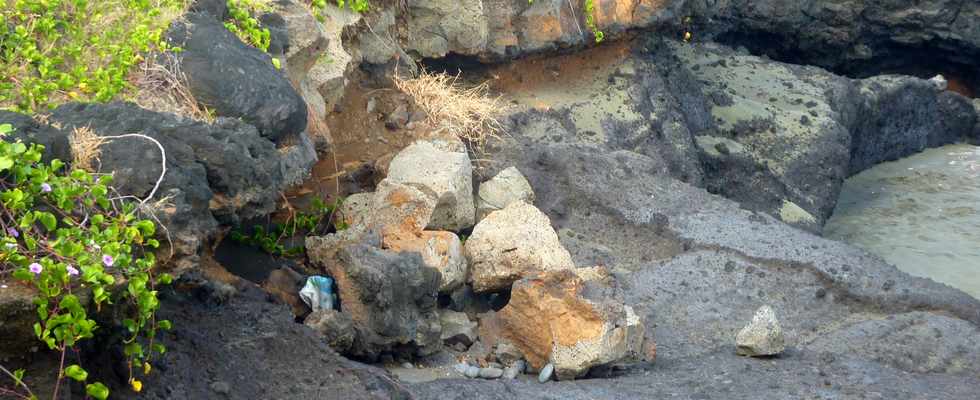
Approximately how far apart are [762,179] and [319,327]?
6622 millimetres

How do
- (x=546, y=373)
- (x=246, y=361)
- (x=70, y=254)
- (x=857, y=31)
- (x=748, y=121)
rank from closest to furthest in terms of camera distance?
(x=70, y=254) → (x=246, y=361) → (x=546, y=373) → (x=748, y=121) → (x=857, y=31)

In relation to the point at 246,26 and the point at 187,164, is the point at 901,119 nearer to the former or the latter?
the point at 246,26

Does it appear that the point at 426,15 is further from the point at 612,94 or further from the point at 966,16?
the point at 966,16

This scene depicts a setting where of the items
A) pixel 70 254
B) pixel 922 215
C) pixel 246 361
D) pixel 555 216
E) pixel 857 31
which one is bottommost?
pixel 922 215

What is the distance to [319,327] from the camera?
562 centimetres

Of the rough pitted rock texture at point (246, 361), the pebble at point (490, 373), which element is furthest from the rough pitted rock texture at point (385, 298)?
the rough pitted rock texture at point (246, 361)

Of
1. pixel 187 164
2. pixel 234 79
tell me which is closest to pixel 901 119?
pixel 234 79

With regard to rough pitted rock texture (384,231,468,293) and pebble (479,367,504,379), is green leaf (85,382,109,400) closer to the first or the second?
pebble (479,367,504,379)

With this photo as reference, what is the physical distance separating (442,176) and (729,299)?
1864 mm

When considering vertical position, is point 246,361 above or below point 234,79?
below

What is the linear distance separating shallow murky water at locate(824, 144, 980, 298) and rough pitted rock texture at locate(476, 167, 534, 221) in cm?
416

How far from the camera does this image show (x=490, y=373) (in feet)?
19.9

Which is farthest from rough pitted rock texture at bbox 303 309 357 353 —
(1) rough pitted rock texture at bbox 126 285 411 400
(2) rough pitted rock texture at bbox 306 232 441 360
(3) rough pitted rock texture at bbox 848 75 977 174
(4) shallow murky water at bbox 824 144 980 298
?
(3) rough pitted rock texture at bbox 848 75 977 174

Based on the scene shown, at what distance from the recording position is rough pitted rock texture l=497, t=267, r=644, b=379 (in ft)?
19.5
